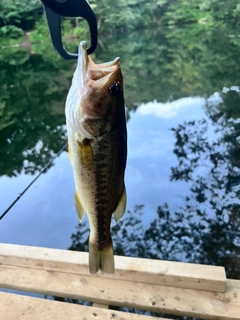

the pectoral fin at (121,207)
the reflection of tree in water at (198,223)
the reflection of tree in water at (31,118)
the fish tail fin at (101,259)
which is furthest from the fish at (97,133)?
the reflection of tree in water at (31,118)

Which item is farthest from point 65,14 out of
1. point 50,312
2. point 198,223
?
point 198,223

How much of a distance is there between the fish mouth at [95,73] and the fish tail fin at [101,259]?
2.30 ft

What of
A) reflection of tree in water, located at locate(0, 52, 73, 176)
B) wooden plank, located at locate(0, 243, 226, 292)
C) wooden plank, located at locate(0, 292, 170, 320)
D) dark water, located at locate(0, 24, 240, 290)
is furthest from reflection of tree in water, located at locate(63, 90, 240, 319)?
reflection of tree in water, located at locate(0, 52, 73, 176)

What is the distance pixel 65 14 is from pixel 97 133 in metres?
0.41

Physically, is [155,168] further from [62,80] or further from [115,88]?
[62,80]

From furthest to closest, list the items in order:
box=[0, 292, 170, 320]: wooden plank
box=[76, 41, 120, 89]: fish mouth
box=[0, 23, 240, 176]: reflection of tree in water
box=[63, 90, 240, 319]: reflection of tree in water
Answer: box=[0, 23, 240, 176]: reflection of tree in water < box=[63, 90, 240, 319]: reflection of tree in water < box=[0, 292, 170, 320]: wooden plank < box=[76, 41, 120, 89]: fish mouth

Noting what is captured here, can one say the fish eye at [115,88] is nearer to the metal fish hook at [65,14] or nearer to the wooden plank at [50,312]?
the metal fish hook at [65,14]

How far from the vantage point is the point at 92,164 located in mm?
1427

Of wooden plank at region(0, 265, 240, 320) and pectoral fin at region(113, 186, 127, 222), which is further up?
pectoral fin at region(113, 186, 127, 222)

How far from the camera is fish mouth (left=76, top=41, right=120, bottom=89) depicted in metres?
1.29

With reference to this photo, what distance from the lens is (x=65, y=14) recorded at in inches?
51.8

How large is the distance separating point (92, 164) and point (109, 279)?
1.45m

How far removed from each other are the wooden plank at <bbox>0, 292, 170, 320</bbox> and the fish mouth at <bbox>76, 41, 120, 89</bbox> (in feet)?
5.10

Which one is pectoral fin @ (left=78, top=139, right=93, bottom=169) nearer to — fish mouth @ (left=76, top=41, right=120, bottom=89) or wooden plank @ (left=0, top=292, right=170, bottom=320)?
fish mouth @ (left=76, top=41, right=120, bottom=89)
